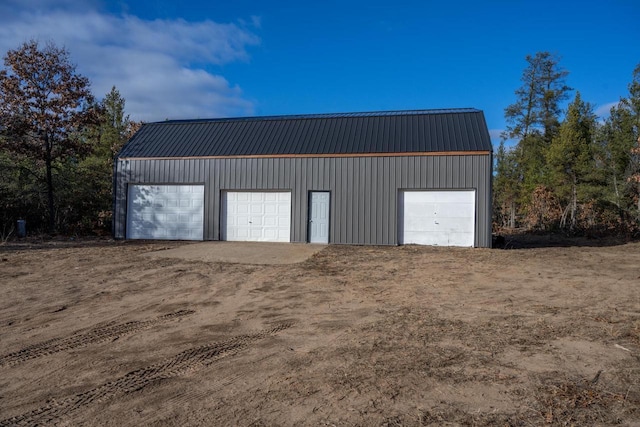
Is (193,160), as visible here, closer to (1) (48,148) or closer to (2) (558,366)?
(1) (48,148)

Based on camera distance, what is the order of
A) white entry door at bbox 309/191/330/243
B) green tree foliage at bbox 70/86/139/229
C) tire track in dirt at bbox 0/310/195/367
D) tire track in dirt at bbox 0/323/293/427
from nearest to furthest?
tire track in dirt at bbox 0/323/293/427 < tire track in dirt at bbox 0/310/195/367 < white entry door at bbox 309/191/330/243 < green tree foliage at bbox 70/86/139/229

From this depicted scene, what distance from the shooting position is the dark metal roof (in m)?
14.1

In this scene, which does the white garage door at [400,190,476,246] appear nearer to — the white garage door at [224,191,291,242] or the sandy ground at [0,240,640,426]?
the white garage door at [224,191,291,242]

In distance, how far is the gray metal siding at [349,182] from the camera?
1336 cm

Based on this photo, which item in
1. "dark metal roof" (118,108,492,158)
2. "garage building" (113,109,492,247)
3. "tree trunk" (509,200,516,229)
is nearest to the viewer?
"garage building" (113,109,492,247)

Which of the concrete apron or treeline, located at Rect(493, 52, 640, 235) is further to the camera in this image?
treeline, located at Rect(493, 52, 640, 235)

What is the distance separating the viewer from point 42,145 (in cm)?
1672

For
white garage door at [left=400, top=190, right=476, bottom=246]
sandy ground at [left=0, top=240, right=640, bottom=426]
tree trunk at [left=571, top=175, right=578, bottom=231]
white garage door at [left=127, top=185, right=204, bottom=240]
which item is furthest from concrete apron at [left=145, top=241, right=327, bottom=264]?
tree trunk at [left=571, top=175, right=578, bottom=231]

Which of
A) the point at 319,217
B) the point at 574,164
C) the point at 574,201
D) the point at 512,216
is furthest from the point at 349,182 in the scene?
the point at 512,216

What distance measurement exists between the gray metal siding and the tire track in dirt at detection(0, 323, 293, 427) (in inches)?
Answer: 383

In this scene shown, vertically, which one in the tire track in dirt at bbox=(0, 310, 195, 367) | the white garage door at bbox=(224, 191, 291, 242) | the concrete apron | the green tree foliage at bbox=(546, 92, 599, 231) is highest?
the green tree foliage at bbox=(546, 92, 599, 231)

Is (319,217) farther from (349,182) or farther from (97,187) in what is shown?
(97,187)

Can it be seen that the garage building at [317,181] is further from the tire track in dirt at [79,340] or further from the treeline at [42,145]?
the tire track in dirt at [79,340]

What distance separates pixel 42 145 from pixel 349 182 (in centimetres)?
1232
